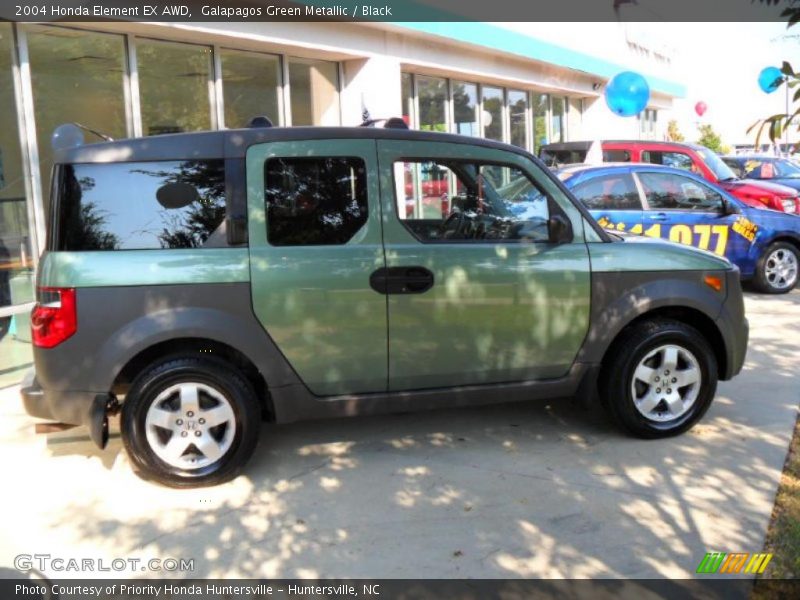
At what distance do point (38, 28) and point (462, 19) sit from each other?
6.94m

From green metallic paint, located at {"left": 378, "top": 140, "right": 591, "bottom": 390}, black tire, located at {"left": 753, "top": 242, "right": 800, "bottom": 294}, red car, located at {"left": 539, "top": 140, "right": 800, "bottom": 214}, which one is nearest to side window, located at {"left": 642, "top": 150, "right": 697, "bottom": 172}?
red car, located at {"left": 539, "top": 140, "right": 800, "bottom": 214}

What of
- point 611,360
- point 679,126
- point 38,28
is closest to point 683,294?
point 611,360

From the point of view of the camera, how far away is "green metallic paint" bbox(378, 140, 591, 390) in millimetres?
4281

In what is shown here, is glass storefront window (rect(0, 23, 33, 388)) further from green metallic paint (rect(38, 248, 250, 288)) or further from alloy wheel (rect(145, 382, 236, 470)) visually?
alloy wheel (rect(145, 382, 236, 470))

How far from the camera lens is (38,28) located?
761 centimetres

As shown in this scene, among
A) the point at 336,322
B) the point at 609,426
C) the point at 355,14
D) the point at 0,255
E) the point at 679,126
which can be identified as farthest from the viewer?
the point at 679,126

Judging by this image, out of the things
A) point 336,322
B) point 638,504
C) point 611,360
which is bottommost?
point 638,504

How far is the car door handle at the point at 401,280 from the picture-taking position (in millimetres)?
4195

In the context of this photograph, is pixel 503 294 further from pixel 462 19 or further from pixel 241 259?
pixel 462 19

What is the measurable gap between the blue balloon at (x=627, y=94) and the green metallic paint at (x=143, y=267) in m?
12.3

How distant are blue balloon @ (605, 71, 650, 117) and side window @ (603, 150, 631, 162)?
135 inches

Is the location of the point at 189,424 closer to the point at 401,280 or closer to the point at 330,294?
the point at 330,294

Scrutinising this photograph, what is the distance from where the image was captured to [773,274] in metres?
9.52

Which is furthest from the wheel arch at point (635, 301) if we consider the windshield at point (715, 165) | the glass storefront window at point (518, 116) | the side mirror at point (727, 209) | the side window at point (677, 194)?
the glass storefront window at point (518, 116)
